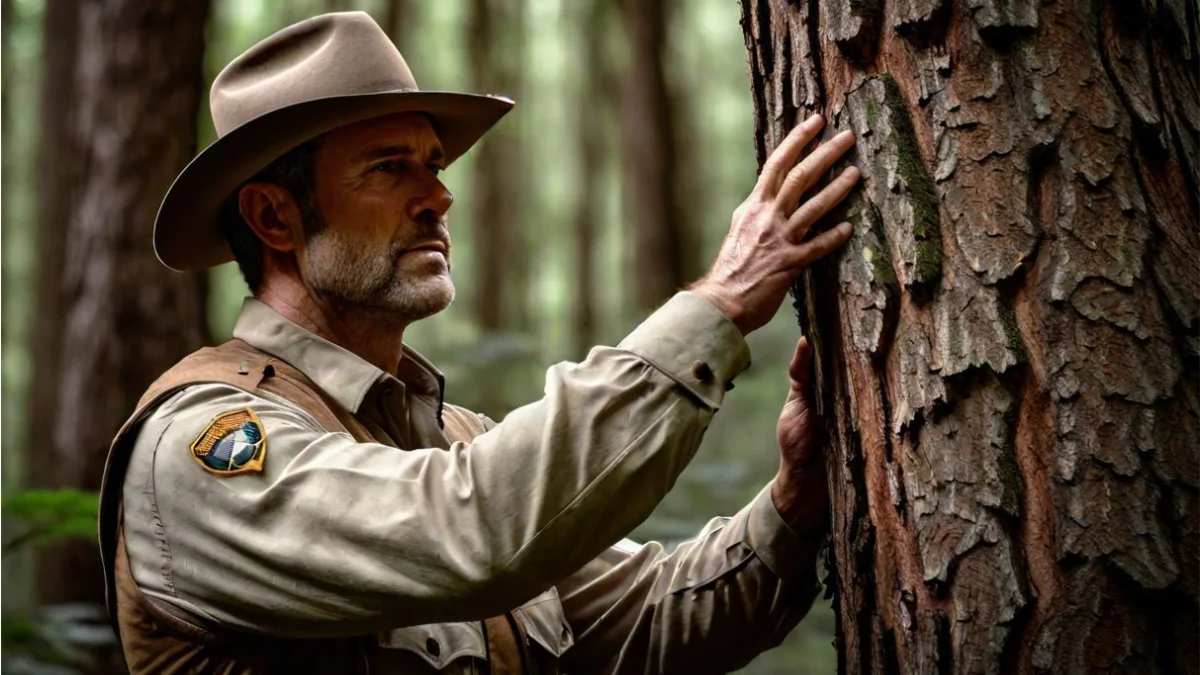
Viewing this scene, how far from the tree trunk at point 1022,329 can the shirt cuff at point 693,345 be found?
0.70 ft

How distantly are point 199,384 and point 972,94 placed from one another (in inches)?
63.9

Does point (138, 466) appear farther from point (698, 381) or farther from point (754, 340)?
point (754, 340)

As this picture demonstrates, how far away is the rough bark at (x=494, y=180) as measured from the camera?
16.2m

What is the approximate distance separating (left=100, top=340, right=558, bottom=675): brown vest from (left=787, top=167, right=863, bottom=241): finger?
111 cm


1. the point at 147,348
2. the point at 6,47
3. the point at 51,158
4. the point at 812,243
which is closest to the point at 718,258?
the point at 812,243

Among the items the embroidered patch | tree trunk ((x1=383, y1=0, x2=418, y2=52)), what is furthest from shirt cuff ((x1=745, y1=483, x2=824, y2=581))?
tree trunk ((x1=383, y1=0, x2=418, y2=52))

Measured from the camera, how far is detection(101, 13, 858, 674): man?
2117 mm

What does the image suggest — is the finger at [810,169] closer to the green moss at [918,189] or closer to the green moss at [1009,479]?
the green moss at [918,189]

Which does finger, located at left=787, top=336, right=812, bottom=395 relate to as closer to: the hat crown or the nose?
the nose

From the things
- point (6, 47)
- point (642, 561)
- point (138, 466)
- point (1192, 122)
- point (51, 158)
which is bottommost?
Answer: point (642, 561)

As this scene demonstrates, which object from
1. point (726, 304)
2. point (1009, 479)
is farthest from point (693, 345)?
A: point (1009, 479)

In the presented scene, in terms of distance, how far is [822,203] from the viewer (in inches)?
84.2

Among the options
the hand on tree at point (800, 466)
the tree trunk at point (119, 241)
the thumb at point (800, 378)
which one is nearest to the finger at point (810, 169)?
the thumb at point (800, 378)

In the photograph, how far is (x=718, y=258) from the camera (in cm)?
227
